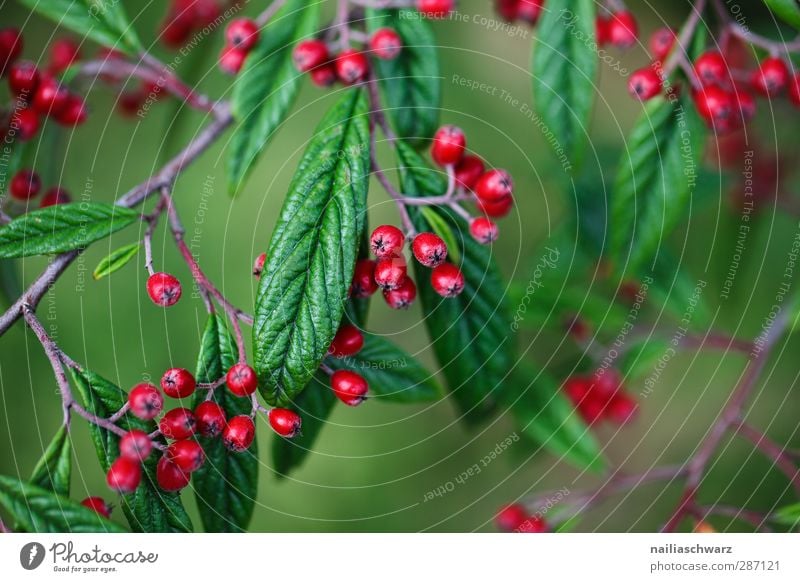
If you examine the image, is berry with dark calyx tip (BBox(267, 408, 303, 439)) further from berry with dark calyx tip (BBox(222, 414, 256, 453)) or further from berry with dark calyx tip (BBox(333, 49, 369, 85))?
berry with dark calyx tip (BBox(333, 49, 369, 85))

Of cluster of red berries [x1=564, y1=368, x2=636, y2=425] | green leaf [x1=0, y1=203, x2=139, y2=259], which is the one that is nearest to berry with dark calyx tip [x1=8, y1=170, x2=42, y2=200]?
green leaf [x1=0, y1=203, x2=139, y2=259]

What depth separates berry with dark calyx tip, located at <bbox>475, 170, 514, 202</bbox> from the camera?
2.25 ft

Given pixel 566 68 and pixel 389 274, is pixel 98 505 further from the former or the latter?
pixel 566 68

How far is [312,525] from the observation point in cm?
96

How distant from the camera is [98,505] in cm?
70

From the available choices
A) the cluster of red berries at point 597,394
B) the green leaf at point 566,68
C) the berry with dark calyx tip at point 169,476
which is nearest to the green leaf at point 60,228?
the berry with dark calyx tip at point 169,476

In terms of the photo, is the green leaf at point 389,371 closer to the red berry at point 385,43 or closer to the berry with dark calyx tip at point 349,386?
the berry with dark calyx tip at point 349,386

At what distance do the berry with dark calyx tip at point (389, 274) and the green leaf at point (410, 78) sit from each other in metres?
0.16

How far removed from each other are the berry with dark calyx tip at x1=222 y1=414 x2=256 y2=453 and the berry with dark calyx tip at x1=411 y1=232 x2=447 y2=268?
8.9 inches

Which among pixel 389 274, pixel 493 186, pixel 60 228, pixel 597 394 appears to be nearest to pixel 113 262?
pixel 60 228

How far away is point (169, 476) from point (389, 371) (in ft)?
0.83

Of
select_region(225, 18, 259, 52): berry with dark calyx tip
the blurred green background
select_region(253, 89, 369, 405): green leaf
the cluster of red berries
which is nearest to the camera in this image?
select_region(253, 89, 369, 405): green leaf
